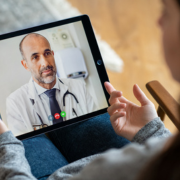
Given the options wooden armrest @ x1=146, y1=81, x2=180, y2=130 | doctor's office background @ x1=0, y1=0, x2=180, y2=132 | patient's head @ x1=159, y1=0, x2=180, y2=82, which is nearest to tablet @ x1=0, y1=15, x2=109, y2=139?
wooden armrest @ x1=146, y1=81, x2=180, y2=130

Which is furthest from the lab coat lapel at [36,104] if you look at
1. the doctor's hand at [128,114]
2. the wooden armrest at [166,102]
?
the wooden armrest at [166,102]

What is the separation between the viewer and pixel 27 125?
0.73 meters

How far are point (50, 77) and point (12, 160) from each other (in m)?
0.26

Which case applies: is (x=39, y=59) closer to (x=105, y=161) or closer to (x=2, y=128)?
(x=2, y=128)

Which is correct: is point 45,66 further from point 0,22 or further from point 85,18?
point 0,22

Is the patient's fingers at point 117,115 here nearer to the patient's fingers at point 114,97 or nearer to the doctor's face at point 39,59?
the patient's fingers at point 114,97

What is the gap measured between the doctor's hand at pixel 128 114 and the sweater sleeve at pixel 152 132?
2 cm

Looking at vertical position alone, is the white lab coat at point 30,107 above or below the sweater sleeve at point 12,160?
above

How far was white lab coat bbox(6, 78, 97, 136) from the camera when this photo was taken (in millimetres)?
727

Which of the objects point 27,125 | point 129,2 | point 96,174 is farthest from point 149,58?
point 96,174

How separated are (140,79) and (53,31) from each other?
822mm

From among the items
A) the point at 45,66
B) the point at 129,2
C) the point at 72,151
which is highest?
the point at 129,2

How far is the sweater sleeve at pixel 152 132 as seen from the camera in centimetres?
62

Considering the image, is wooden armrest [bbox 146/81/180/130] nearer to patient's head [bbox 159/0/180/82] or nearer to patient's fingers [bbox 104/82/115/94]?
patient's fingers [bbox 104/82/115/94]
